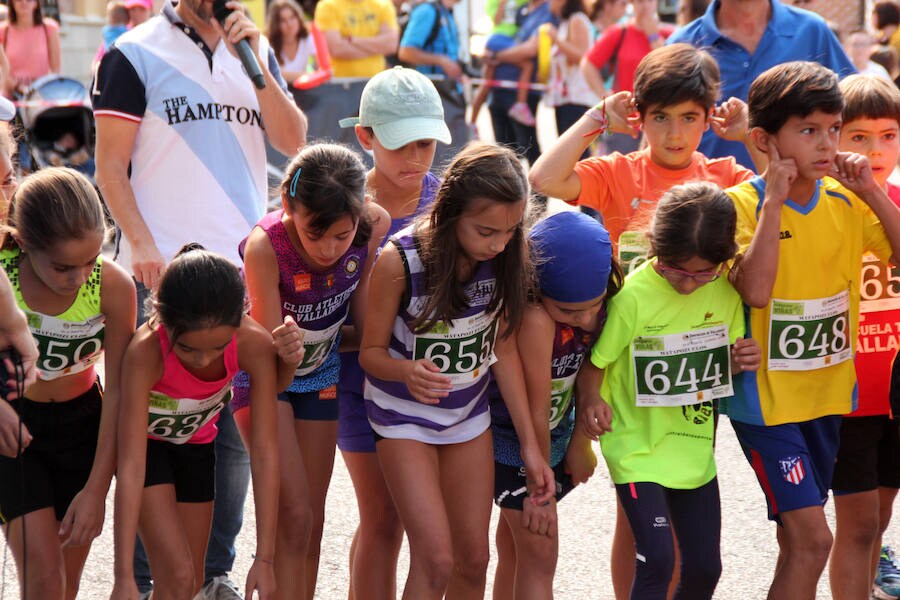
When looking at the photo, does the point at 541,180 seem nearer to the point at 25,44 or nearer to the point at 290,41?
the point at 290,41

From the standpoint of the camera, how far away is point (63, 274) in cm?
324

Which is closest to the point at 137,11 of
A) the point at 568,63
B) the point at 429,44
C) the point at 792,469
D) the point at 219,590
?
the point at 429,44

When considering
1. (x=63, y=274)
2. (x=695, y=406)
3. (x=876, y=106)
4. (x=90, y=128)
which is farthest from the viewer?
(x=90, y=128)

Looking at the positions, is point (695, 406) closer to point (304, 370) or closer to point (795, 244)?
point (795, 244)

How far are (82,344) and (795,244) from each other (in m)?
2.10

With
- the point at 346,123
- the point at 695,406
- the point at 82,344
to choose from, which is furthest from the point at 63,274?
the point at 695,406

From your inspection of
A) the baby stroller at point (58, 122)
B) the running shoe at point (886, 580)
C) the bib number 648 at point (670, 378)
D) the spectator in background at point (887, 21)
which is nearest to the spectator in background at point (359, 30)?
the baby stroller at point (58, 122)

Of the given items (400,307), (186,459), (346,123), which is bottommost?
(186,459)

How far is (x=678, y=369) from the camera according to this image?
137 inches

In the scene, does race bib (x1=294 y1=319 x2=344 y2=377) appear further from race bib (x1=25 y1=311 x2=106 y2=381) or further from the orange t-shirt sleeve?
the orange t-shirt sleeve

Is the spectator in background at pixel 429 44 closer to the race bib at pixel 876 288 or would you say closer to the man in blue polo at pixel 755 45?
the man in blue polo at pixel 755 45

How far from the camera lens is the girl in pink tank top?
3.20m

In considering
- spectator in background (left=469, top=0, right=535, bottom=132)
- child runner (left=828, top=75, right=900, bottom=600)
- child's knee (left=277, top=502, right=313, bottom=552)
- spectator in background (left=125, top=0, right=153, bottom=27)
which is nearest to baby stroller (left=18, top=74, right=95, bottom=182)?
spectator in background (left=125, top=0, right=153, bottom=27)

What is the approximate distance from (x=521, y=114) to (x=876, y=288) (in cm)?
768
